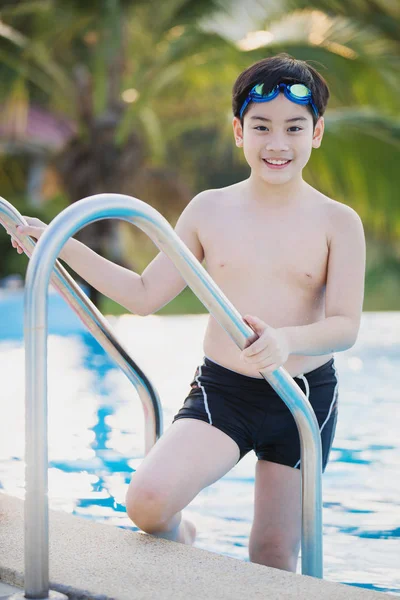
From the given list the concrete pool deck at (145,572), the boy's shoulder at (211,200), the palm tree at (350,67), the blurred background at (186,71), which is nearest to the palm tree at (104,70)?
the blurred background at (186,71)

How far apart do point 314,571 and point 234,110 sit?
1.37m

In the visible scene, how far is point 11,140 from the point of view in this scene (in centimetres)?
1909

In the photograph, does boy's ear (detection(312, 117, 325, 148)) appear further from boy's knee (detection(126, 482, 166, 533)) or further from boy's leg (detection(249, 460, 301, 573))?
boy's knee (detection(126, 482, 166, 533))

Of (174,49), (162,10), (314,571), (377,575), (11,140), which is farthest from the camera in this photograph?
(11,140)

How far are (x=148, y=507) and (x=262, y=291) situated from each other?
0.73 meters

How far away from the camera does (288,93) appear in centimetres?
270

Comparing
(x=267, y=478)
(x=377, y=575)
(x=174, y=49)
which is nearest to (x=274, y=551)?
(x=267, y=478)

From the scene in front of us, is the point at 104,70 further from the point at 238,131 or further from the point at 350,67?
the point at 238,131

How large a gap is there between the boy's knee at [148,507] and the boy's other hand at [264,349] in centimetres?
59

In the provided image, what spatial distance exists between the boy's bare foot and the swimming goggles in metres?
1.27

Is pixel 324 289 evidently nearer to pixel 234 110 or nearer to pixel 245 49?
pixel 234 110

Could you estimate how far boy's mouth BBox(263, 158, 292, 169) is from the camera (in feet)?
9.04

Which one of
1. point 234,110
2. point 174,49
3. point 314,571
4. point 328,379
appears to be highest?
point 174,49

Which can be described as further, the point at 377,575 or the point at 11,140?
the point at 11,140
